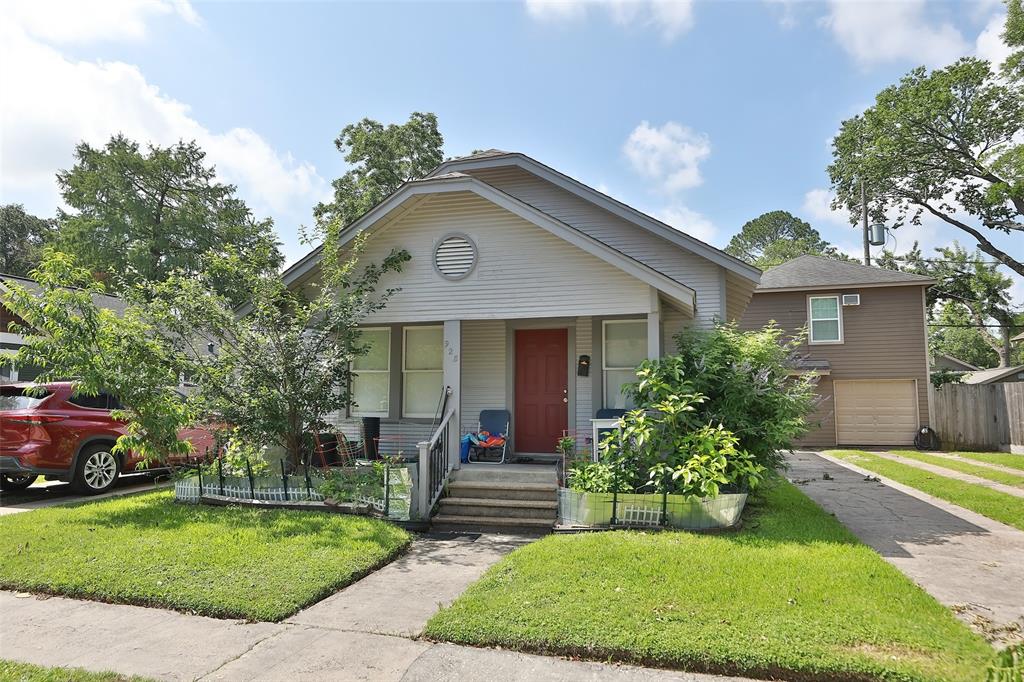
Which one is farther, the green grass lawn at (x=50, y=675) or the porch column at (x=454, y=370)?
the porch column at (x=454, y=370)

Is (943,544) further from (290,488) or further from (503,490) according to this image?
(290,488)

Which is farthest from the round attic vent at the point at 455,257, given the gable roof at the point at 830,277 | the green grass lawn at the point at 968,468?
the gable roof at the point at 830,277

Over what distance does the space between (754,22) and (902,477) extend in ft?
29.1

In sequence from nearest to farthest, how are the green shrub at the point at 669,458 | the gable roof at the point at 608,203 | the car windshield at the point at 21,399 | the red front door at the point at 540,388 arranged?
the green shrub at the point at 669,458 < the car windshield at the point at 21,399 < the gable roof at the point at 608,203 < the red front door at the point at 540,388

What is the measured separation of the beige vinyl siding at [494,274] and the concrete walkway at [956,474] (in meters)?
7.41

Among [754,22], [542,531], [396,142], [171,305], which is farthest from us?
[396,142]

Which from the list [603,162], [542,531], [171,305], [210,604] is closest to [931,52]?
[603,162]

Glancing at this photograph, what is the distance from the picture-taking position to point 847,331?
59.6ft

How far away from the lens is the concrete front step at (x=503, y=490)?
7461mm

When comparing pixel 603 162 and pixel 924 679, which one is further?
pixel 603 162

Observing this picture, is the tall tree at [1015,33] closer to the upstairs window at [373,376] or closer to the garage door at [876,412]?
the garage door at [876,412]

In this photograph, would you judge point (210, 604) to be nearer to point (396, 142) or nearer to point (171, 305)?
point (171, 305)

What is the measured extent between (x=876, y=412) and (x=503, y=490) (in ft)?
50.8

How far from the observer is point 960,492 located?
9438 millimetres
